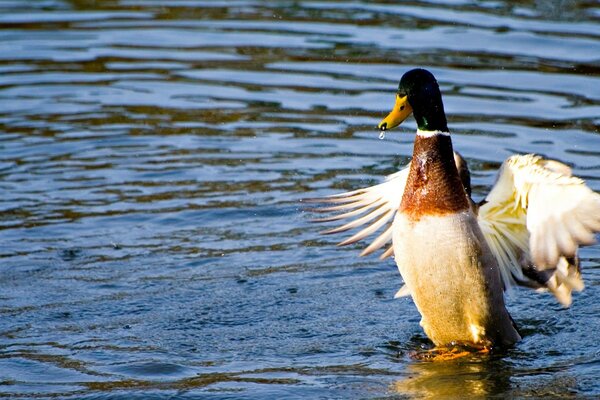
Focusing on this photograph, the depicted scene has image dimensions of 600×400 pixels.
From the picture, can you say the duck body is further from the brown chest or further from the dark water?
the dark water

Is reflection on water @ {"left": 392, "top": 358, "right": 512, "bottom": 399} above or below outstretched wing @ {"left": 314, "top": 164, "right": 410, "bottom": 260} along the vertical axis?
below

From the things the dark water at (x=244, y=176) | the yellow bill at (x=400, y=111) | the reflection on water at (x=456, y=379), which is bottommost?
the reflection on water at (x=456, y=379)

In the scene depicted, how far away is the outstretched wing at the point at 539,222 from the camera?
568cm

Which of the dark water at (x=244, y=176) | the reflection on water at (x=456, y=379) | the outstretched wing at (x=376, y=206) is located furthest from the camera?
the outstretched wing at (x=376, y=206)

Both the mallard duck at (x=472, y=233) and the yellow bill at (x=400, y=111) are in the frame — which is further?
the yellow bill at (x=400, y=111)

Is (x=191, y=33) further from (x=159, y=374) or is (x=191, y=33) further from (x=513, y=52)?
(x=159, y=374)

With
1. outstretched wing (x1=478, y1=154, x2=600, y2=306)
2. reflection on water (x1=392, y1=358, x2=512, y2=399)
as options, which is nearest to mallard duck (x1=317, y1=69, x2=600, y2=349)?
outstretched wing (x1=478, y1=154, x2=600, y2=306)

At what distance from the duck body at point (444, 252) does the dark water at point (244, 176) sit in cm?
25

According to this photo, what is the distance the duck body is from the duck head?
0.07 m

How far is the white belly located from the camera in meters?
5.97

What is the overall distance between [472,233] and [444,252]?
179mm

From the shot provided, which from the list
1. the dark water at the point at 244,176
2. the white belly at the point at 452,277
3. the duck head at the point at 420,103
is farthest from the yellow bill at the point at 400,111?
the dark water at the point at 244,176

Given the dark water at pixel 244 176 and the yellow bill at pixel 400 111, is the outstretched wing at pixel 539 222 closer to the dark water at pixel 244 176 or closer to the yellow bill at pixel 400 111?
the dark water at pixel 244 176

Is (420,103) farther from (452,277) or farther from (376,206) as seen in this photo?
(376,206)
